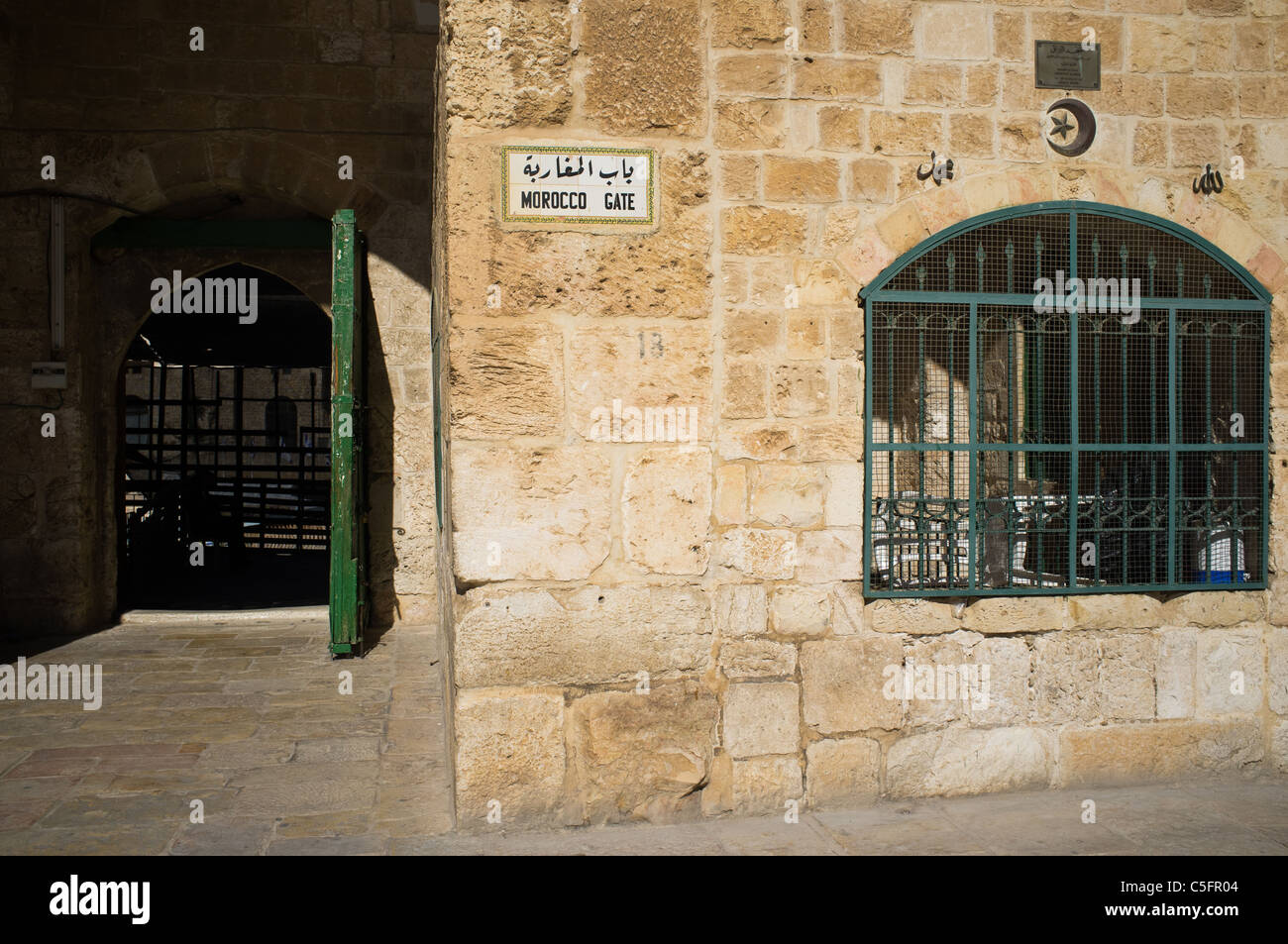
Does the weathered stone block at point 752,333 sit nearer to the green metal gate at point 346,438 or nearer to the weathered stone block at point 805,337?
the weathered stone block at point 805,337

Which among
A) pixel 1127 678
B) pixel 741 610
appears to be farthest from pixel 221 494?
pixel 1127 678

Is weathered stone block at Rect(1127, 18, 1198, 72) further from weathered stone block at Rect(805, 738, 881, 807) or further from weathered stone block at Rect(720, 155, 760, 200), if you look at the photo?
weathered stone block at Rect(805, 738, 881, 807)

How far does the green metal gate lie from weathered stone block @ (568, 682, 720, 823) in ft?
10.6

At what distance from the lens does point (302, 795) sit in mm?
3824

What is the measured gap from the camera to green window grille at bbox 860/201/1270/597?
3.67 m

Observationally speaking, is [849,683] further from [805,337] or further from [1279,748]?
[1279,748]

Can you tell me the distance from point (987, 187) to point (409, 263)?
4.66 metres

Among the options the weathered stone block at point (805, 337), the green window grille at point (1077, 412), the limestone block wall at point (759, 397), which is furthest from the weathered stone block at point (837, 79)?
the weathered stone block at point (805, 337)

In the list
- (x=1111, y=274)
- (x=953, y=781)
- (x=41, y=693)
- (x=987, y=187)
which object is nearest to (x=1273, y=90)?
(x=1111, y=274)

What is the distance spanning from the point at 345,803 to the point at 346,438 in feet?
9.38

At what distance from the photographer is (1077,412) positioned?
3.76 meters

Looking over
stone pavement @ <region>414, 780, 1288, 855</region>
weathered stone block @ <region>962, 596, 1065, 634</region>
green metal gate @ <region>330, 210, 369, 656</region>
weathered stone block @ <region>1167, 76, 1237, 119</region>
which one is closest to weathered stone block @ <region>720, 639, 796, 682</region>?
stone pavement @ <region>414, 780, 1288, 855</region>

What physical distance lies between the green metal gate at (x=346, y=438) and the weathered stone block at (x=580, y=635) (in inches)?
121
